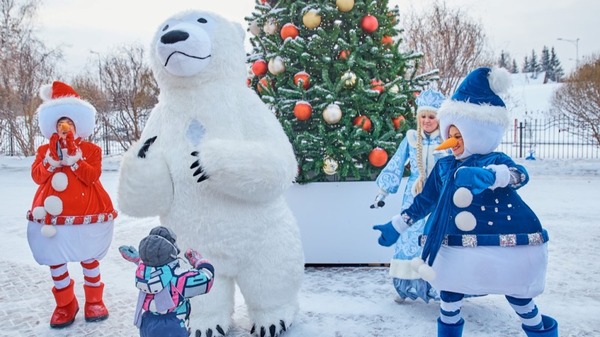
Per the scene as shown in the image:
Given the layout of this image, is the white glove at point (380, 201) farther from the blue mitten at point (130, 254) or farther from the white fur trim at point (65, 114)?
the white fur trim at point (65, 114)

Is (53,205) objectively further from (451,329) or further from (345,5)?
(345,5)

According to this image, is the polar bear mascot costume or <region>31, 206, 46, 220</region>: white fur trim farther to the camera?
<region>31, 206, 46, 220</region>: white fur trim

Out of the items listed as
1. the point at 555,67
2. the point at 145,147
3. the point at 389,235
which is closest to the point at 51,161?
the point at 145,147

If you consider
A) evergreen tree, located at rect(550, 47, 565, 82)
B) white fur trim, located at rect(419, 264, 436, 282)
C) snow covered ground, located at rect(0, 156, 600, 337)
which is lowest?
snow covered ground, located at rect(0, 156, 600, 337)

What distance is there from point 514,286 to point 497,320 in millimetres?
1281

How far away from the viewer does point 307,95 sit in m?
4.81

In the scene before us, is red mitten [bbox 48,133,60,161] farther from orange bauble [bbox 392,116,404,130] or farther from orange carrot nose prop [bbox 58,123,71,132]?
orange bauble [bbox 392,116,404,130]

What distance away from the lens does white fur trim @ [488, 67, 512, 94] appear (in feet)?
8.91

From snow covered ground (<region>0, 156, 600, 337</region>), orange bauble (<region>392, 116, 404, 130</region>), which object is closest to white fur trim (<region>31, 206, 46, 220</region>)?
snow covered ground (<region>0, 156, 600, 337</region>)

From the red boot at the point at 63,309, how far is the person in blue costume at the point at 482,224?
8.61 feet

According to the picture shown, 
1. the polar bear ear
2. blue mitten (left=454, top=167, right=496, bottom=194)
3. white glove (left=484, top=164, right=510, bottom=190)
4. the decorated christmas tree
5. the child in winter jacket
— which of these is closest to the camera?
the child in winter jacket

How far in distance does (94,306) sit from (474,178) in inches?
117

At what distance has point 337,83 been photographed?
4.75 metres

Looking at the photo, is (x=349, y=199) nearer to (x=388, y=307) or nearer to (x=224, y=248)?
(x=388, y=307)
